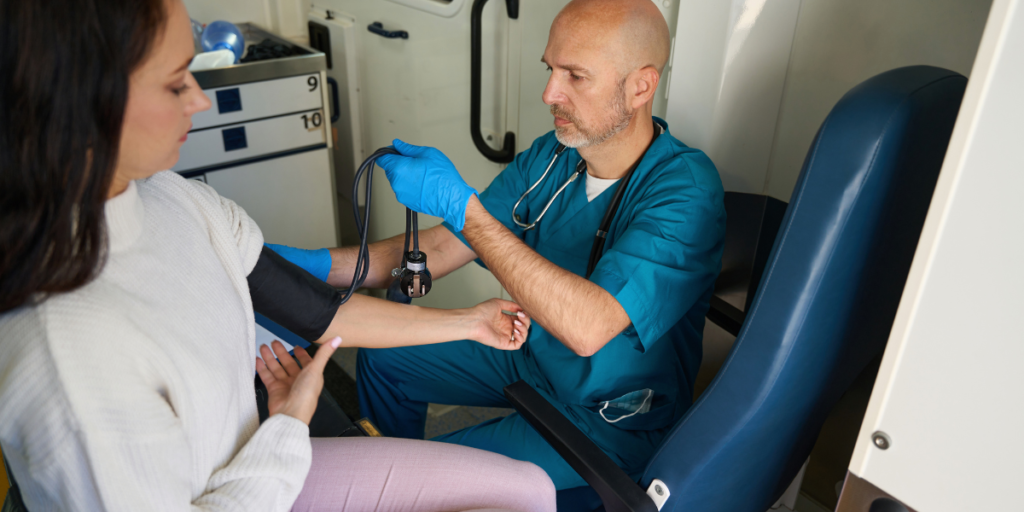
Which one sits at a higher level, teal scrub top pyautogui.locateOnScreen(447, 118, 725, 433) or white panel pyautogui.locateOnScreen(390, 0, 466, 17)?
white panel pyautogui.locateOnScreen(390, 0, 466, 17)

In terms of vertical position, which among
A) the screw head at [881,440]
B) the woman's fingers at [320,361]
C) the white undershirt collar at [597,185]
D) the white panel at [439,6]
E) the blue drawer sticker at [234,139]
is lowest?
the blue drawer sticker at [234,139]

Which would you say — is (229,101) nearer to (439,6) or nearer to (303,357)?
(439,6)

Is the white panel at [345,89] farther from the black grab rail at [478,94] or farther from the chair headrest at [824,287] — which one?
the chair headrest at [824,287]

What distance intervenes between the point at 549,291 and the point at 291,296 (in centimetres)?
45

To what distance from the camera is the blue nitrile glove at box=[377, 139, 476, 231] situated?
1261 mm

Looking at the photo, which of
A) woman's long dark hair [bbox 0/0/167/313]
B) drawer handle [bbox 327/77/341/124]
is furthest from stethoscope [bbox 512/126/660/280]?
drawer handle [bbox 327/77/341/124]

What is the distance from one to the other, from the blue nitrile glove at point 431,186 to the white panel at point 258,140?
1.19 m

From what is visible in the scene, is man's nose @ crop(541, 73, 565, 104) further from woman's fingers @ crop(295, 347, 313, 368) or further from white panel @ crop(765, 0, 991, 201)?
woman's fingers @ crop(295, 347, 313, 368)

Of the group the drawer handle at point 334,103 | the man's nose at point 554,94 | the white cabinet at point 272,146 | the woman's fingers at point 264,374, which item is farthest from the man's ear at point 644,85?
the drawer handle at point 334,103

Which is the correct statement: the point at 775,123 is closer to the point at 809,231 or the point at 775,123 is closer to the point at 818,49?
the point at 818,49

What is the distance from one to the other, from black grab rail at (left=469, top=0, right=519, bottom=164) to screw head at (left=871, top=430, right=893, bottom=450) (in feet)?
4.58

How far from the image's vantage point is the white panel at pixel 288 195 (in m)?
2.37

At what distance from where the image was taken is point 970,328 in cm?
69

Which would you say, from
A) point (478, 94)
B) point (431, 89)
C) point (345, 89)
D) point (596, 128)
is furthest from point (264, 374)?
point (345, 89)
